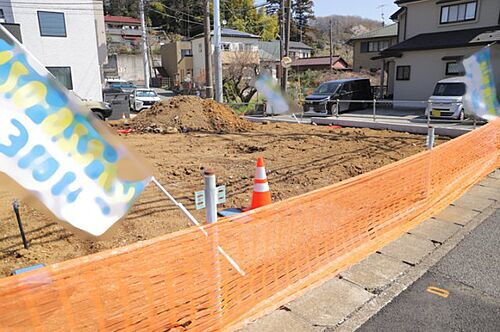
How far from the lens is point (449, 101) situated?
12.8 meters

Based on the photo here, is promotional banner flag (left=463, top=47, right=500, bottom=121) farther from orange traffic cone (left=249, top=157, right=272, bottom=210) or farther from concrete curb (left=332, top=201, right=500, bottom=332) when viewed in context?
orange traffic cone (left=249, top=157, right=272, bottom=210)

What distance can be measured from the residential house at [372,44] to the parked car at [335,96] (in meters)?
13.9

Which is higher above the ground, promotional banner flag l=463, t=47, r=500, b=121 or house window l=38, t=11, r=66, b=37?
house window l=38, t=11, r=66, b=37

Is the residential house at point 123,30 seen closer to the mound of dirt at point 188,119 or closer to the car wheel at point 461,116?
the mound of dirt at point 188,119

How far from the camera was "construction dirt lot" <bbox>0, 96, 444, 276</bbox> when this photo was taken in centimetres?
396

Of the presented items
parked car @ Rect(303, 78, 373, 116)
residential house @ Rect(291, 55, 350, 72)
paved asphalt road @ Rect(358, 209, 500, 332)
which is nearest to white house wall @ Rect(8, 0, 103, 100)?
parked car @ Rect(303, 78, 373, 116)

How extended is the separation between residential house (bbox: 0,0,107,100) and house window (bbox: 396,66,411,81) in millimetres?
16560

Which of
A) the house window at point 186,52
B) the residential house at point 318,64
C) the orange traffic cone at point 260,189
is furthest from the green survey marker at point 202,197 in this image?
the house window at point 186,52

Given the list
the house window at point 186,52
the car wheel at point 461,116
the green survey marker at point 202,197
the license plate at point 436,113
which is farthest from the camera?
the house window at point 186,52

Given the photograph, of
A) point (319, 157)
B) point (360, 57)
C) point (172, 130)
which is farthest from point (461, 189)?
point (360, 57)

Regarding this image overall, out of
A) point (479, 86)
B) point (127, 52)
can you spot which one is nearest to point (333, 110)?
point (479, 86)

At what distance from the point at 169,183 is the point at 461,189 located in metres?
4.66

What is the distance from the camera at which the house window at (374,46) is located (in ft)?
101

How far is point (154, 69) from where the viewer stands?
4769cm
